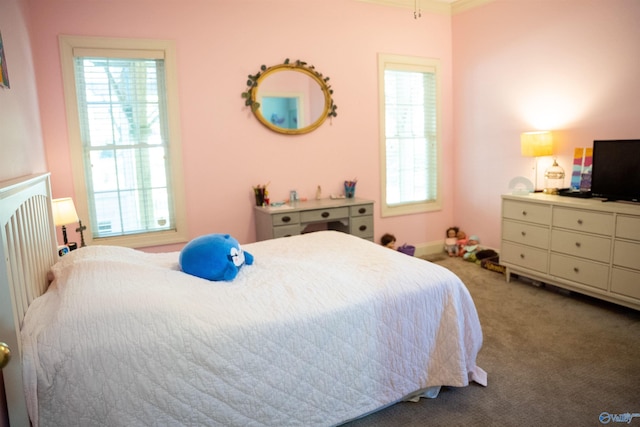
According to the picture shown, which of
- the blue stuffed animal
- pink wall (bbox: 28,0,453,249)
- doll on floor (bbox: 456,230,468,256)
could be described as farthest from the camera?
doll on floor (bbox: 456,230,468,256)

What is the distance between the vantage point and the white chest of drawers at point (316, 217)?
12.2 ft

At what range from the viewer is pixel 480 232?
4.82 meters

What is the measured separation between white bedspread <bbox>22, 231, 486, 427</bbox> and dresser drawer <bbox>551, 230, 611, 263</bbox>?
59.5 inches

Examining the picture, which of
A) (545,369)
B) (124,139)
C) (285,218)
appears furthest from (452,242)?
(124,139)

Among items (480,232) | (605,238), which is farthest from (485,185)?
(605,238)

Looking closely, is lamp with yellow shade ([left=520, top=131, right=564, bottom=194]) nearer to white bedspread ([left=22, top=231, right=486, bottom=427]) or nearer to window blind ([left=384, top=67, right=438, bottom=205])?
window blind ([left=384, top=67, right=438, bottom=205])

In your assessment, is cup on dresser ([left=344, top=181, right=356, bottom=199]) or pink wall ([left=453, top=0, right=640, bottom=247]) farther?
cup on dresser ([left=344, top=181, right=356, bottom=199])

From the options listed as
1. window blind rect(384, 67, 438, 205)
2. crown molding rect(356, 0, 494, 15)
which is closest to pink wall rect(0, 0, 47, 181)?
crown molding rect(356, 0, 494, 15)

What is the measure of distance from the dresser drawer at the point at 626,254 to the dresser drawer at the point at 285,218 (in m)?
2.40

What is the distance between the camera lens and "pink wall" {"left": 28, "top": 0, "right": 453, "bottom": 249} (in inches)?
131

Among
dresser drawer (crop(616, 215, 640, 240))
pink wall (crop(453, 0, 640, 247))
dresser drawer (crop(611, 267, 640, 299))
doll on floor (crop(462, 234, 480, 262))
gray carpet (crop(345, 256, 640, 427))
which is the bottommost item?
gray carpet (crop(345, 256, 640, 427))

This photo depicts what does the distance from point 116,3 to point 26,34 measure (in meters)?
0.76

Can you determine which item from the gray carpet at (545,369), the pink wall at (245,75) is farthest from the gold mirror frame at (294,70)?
the gray carpet at (545,369)

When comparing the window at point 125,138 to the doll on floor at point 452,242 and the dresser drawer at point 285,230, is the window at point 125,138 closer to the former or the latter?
the dresser drawer at point 285,230
